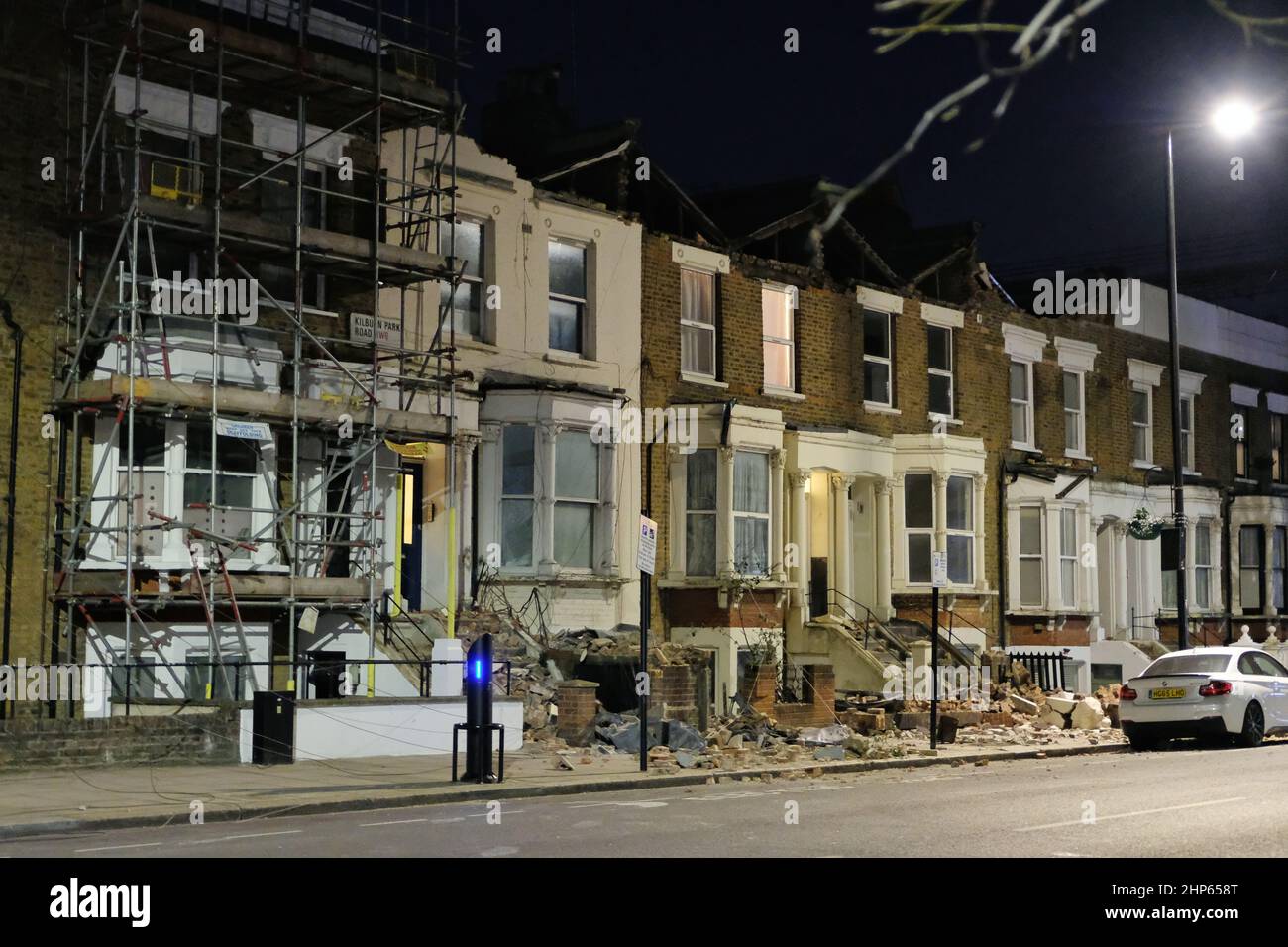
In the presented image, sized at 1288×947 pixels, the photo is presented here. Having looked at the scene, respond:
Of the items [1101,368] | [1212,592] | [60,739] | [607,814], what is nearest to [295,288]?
[60,739]

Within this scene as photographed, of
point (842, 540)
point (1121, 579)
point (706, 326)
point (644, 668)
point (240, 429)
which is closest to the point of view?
point (644, 668)

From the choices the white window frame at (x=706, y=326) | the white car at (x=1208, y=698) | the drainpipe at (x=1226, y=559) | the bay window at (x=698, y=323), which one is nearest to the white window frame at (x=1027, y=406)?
the drainpipe at (x=1226, y=559)

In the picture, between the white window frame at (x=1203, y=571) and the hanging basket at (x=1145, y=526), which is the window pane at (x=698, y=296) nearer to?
the hanging basket at (x=1145, y=526)

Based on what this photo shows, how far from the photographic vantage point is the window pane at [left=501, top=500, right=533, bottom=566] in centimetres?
2472

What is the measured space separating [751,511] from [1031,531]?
28.8 ft

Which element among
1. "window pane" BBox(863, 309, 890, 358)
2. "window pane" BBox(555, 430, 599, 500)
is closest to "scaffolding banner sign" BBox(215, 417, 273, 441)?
"window pane" BBox(555, 430, 599, 500)

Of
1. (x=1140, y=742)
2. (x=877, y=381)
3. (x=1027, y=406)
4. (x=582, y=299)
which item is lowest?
(x=1140, y=742)

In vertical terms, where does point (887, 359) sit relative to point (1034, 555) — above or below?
above

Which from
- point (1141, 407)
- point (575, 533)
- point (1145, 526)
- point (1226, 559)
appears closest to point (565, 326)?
point (575, 533)

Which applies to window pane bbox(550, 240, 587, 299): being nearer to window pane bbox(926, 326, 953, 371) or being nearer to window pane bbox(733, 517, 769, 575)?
window pane bbox(733, 517, 769, 575)

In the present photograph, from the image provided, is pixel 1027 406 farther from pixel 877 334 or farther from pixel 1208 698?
pixel 1208 698

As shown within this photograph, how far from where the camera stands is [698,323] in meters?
27.5

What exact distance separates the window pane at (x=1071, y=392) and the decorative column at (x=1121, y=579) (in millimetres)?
2827

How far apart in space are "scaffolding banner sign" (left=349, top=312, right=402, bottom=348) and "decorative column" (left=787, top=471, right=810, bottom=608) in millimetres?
8440
